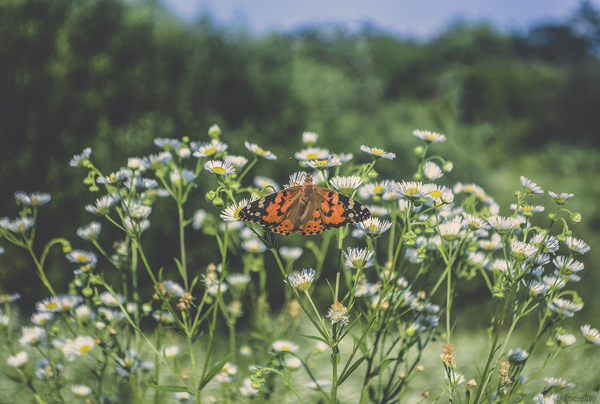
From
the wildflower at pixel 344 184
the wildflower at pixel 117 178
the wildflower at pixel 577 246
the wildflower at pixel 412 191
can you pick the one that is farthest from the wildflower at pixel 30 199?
the wildflower at pixel 577 246

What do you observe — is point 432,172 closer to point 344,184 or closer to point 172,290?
point 344,184

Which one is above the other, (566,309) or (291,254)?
(291,254)

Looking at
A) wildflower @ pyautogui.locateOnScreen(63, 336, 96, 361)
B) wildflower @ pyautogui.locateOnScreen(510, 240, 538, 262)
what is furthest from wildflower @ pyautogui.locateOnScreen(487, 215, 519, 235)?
wildflower @ pyautogui.locateOnScreen(63, 336, 96, 361)

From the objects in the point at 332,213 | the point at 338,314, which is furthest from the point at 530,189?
the point at 338,314

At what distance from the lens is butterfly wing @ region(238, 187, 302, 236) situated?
45.3 inches

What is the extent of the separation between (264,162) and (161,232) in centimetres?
212

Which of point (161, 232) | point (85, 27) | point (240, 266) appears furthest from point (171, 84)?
point (240, 266)

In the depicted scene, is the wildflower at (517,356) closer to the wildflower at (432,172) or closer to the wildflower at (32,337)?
the wildflower at (432,172)

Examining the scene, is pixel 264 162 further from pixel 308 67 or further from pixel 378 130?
pixel 308 67

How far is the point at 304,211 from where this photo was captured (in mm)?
1271

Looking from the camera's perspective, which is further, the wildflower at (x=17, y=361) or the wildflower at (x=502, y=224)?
the wildflower at (x=17, y=361)

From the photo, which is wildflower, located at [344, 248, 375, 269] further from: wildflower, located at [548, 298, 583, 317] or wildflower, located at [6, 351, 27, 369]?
wildflower, located at [6, 351, 27, 369]

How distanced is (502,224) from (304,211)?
2.04 feet

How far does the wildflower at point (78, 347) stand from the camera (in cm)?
150
